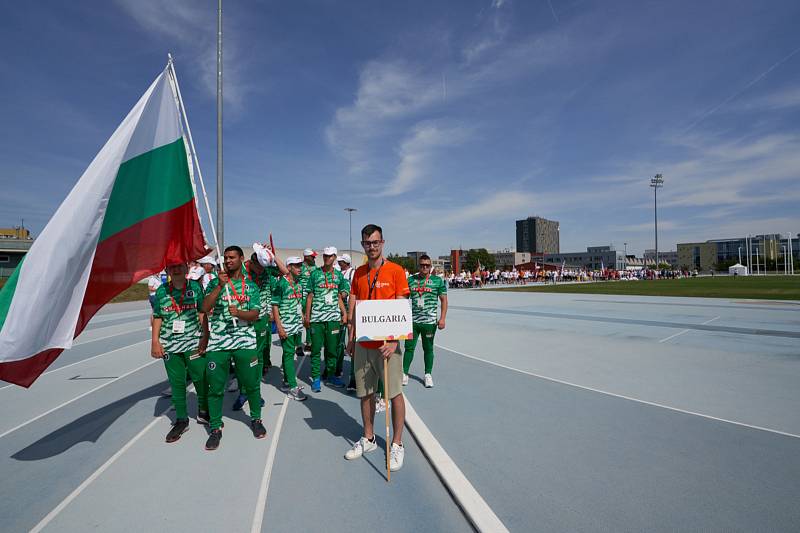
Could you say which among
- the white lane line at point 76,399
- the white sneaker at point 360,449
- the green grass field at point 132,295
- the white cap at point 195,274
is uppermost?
the white cap at point 195,274

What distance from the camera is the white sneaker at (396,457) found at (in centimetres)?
345

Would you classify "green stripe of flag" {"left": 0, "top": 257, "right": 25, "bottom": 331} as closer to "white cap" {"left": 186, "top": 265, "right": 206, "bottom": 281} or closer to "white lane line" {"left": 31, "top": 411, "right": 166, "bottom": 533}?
"white cap" {"left": 186, "top": 265, "right": 206, "bottom": 281}

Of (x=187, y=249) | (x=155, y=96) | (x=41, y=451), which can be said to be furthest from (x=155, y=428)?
(x=155, y=96)

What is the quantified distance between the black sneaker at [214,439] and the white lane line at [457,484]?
1.93 meters

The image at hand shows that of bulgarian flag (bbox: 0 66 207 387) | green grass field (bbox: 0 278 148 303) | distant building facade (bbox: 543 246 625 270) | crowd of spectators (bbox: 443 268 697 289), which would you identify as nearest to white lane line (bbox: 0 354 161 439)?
bulgarian flag (bbox: 0 66 207 387)

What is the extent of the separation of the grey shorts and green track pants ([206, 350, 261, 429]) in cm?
124

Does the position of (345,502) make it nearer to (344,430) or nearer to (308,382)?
(344,430)

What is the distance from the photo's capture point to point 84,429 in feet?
14.8

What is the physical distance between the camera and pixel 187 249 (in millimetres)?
4594

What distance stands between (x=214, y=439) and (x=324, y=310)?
2441mm

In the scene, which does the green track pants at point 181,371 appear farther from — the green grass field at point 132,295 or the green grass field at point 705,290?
the green grass field at point 132,295

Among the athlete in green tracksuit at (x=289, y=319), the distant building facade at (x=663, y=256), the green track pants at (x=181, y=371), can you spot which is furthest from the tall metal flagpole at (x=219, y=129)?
the distant building facade at (x=663, y=256)

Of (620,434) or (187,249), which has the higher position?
(187,249)

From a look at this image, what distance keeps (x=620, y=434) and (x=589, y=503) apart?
1.40 meters
